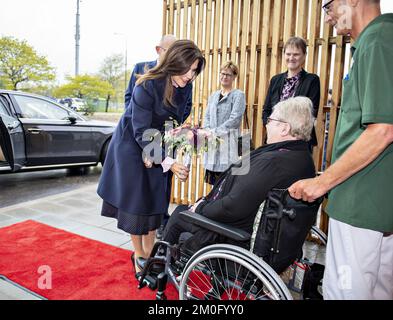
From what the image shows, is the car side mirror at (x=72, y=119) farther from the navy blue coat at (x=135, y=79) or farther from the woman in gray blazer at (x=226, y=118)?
the navy blue coat at (x=135, y=79)

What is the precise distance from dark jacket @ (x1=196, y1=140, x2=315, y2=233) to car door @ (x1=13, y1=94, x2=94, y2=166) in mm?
3912

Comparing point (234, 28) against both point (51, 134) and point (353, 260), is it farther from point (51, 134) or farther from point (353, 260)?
point (51, 134)

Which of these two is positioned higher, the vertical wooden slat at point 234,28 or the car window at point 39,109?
the vertical wooden slat at point 234,28

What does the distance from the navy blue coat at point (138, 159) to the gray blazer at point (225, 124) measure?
1022 mm

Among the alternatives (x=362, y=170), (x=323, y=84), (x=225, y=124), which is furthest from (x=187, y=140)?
(x=323, y=84)

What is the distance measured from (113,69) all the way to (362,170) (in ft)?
62.5

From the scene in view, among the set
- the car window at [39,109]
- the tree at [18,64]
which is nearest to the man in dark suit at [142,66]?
the car window at [39,109]

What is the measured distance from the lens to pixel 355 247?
1203mm

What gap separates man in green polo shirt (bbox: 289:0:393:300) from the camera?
107 cm

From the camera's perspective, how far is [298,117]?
1556 millimetres

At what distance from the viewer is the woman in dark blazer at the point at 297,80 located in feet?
8.52

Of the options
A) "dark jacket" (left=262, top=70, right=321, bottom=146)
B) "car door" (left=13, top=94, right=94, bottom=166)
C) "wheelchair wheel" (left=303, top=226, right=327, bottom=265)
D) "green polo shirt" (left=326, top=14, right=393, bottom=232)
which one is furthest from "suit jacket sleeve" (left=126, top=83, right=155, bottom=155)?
"car door" (left=13, top=94, right=94, bottom=166)

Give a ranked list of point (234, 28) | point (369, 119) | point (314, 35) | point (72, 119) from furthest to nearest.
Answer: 1. point (72, 119)
2. point (234, 28)
3. point (314, 35)
4. point (369, 119)
